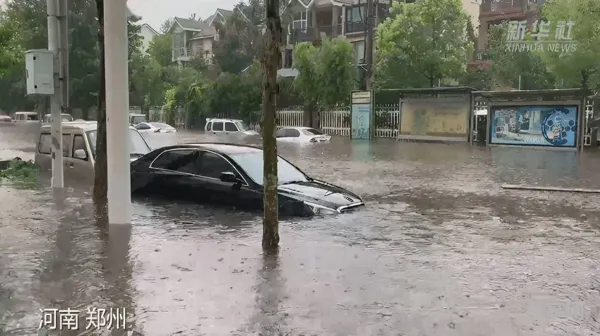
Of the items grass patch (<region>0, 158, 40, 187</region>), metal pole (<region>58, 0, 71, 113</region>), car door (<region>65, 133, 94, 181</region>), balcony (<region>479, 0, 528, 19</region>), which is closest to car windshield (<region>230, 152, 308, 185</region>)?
metal pole (<region>58, 0, 71, 113</region>)

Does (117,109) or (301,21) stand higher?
(301,21)

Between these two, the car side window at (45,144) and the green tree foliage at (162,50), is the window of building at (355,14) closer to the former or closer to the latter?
the green tree foliage at (162,50)

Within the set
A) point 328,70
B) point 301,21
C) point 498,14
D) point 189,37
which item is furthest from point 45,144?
point 189,37

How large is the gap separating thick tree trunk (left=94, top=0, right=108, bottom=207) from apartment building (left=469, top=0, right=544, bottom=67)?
40548mm

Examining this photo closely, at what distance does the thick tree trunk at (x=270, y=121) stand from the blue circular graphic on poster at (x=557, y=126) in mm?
23027

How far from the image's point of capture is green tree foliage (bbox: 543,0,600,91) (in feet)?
97.6

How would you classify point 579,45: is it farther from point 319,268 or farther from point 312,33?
point 312,33

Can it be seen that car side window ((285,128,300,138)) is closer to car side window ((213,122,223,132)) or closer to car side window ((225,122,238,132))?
car side window ((225,122,238,132))

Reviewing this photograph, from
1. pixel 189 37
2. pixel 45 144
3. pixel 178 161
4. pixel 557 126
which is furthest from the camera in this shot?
pixel 189 37

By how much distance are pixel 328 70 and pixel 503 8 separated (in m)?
21.4

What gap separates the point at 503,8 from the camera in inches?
2078

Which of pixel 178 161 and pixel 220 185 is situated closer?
pixel 220 185

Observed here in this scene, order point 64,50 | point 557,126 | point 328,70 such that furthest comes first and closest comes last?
point 328,70, point 557,126, point 64,50

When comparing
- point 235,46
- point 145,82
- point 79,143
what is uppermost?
point 235,46
